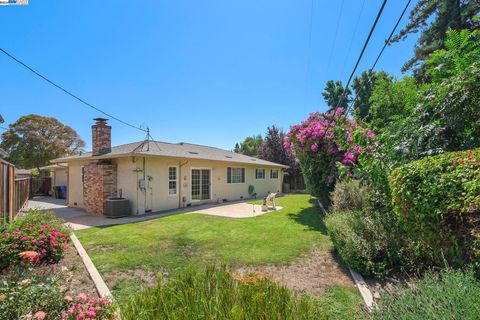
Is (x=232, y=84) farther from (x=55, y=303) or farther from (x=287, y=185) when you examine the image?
(x=287, y=185)

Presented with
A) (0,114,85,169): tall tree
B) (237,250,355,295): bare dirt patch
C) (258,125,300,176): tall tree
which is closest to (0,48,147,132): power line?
(237,250,355,295): bare dirt patch

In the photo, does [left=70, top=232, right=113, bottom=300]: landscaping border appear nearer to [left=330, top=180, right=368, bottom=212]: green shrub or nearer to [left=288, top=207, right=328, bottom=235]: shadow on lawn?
[left=288, top=207, right=328, bottom=235]: shadow on lawn

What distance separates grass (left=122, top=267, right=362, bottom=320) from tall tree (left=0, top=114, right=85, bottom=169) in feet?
123

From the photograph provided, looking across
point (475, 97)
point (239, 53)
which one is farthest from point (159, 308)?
point (239, 53)

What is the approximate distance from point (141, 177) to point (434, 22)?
20.6m

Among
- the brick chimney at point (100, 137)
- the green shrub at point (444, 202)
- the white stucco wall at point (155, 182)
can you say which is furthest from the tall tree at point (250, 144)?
the green shrub at point (444, 202)

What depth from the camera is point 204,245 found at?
6113 mm

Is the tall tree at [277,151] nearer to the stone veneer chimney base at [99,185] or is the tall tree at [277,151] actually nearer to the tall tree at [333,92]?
the tall tree at [333,92]

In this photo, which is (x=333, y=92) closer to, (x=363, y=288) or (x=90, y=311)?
(x=363, y=288)

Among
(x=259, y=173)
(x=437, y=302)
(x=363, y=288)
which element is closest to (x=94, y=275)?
(x=363, y=288)

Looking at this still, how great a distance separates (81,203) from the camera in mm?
13625

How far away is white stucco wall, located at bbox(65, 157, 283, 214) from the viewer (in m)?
11.2

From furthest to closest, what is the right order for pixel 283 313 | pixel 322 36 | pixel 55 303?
pixel 322 36
pixel 55 303
pixel 283 313

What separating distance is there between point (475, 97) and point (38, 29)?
37.1 feet
